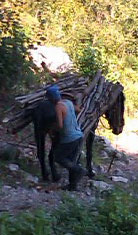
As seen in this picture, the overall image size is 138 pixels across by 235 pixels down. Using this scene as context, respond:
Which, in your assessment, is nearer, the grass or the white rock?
the grass

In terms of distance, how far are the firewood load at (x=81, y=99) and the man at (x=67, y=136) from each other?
32.7 inches

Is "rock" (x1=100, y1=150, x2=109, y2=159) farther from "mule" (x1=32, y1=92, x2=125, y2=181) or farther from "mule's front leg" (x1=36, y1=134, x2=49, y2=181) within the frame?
"mule's front leg" (x1=36, y1=134, x2=49, y2=181)

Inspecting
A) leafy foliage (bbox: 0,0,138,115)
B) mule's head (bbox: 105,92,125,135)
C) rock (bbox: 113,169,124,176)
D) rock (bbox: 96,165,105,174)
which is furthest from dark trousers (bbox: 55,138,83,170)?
leafy foliage (bbox: 0,0,138,115)

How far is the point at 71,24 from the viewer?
813 inches

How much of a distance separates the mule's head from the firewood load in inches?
10.6

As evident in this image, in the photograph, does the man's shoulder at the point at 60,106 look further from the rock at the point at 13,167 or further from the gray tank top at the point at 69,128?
the rock at the point at 13,167

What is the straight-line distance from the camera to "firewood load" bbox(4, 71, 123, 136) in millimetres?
9555

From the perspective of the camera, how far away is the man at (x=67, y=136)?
8633 mm

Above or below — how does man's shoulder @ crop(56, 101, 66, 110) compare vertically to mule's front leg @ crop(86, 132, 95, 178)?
above

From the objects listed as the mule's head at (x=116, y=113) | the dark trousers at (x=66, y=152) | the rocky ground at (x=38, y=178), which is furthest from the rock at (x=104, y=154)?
the dark trousers at (x=66, y=152)

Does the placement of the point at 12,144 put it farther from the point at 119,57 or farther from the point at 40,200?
the point at 119,57

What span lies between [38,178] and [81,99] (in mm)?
1582

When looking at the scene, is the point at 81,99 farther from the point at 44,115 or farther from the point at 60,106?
the point at 60,106

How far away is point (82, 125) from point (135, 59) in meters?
12.3
